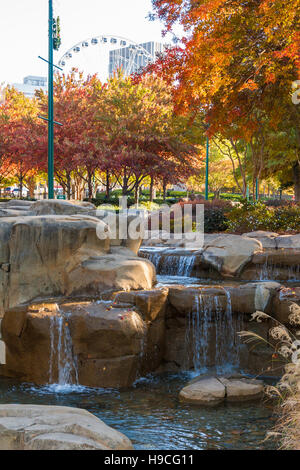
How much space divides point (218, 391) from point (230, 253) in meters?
5.95

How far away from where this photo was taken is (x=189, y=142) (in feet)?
92.8

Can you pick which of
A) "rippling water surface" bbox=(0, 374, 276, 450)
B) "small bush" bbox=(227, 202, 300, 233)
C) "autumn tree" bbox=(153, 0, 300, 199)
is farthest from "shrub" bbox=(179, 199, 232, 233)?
"rippling water surface" bbox=(0, 374, 276, 450)

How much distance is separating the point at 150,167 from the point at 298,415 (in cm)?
2180

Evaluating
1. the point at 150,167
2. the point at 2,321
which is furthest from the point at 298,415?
the point at 150,167

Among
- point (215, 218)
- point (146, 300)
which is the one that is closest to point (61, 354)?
point (146, 300)

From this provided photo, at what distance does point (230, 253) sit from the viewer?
12.8 metres

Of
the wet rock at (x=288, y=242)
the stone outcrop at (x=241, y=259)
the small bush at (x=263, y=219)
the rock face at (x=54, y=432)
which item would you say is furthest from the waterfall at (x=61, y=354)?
the small bush at (x=263, y=219)

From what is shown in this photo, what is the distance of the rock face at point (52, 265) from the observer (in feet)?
28.9

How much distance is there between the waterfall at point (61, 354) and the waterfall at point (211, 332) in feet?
7.36

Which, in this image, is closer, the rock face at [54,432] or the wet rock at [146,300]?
the rock face at [54,432]

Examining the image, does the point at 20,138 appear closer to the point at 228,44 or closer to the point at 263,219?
the point at 263,219

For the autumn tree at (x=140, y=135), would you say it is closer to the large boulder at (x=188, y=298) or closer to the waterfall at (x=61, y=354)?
the large boulder at (x=188, y=298)

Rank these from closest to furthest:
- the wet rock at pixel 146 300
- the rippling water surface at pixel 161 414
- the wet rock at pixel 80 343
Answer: the rippling water surface at pixel 161 414, the wet rock at pixel 80 343, the wet rock at pixel 146 300
